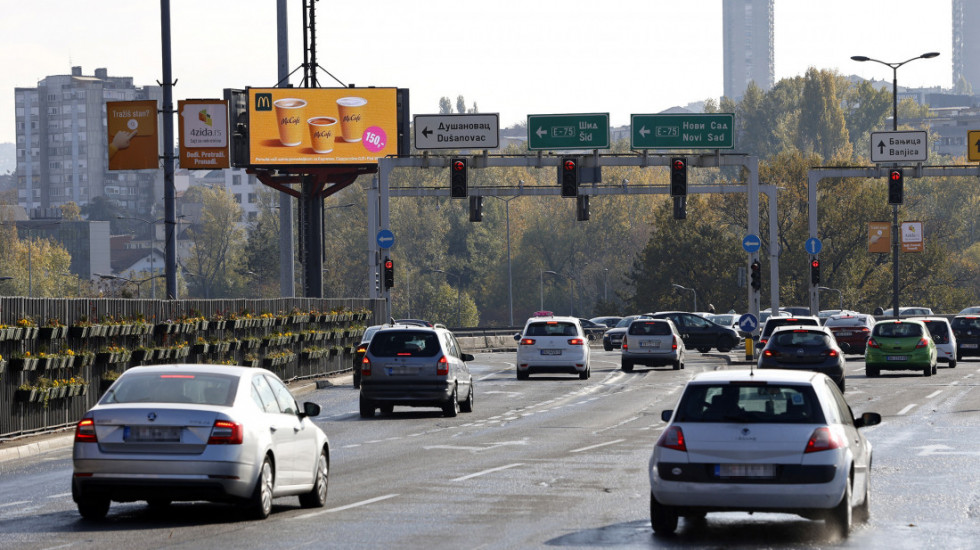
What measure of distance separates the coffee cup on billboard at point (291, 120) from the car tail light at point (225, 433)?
49789mm

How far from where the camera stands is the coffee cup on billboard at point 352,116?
62719 mm

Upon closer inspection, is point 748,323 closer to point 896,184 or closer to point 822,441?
point 896,184

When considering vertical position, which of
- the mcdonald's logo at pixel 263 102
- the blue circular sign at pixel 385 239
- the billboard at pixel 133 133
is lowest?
the blue circular sign at pixel 385 239

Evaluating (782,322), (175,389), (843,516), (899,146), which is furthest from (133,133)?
(899,146)

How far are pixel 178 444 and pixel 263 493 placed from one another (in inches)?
36.4

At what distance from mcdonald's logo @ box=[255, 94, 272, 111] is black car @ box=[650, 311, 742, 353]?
17.2 meters

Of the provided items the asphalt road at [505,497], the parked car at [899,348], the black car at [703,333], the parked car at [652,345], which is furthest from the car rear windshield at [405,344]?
the black car at [703,333]

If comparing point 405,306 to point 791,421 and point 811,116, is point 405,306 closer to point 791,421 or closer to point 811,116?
point 811,116

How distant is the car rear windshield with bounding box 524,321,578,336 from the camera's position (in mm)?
42375

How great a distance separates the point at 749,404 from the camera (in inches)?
508

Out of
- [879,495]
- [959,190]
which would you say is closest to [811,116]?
[959,190]

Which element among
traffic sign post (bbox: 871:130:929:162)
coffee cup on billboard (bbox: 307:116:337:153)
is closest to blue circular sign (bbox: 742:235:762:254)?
traffic sign post (bbox: 871:130:929:162)

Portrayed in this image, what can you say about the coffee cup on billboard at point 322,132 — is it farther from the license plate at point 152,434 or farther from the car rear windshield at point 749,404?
the car rear windshield at point 749,404

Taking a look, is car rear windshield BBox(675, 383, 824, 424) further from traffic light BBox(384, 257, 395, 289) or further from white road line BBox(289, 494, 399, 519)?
traffic light BBox(384, 257, 395, 289)
